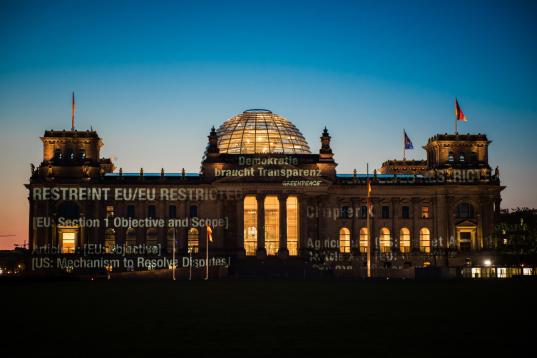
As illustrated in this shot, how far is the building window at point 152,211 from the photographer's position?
133 m

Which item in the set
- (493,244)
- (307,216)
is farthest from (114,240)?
(493,244)

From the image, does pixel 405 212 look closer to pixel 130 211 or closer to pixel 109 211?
pixel 130 211

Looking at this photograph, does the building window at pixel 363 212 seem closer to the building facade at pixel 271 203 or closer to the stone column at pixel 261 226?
the building facade at pixel 271 203

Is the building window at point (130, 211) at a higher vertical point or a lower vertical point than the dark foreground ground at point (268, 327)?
higher

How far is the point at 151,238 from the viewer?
435ft

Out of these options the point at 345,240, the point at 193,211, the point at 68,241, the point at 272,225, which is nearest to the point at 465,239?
the point at 345,240

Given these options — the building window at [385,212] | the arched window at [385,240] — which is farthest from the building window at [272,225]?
the building window at [385,212]

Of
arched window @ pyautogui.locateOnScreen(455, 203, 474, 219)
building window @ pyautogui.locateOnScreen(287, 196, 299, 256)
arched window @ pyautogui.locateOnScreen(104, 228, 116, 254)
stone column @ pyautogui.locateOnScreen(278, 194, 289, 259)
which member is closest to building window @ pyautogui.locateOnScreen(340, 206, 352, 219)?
building window @ pyautogui.locateOnScreen(287, 196, 299, 256)

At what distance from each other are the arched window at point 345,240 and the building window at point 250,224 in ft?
50.0

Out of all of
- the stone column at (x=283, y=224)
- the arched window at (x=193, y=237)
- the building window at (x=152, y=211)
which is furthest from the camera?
the building window at (x=152, y=211)

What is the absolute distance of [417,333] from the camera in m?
27.4

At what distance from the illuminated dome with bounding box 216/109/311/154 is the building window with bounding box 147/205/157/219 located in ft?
50.4

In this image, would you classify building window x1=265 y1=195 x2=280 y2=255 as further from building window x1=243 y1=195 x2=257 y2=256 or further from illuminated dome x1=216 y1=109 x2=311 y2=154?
illuminated dome x1=216 y1=109 x2=311 y2=154

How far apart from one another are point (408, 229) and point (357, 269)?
69.6ft
